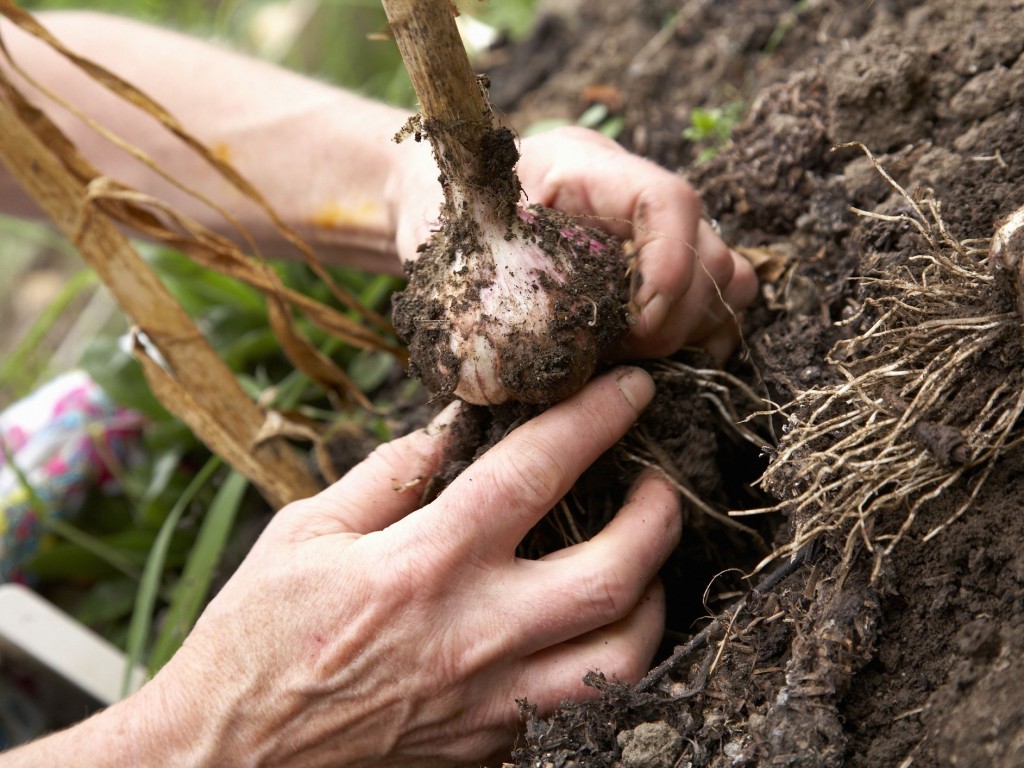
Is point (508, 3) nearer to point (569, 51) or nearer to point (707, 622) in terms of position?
point (569, 51)

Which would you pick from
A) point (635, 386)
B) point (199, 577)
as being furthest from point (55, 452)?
point (635, 386)

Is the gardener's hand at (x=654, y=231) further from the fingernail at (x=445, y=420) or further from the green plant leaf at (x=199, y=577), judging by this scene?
the green plant leaf at (x=199, y=577)

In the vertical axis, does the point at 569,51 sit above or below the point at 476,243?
below

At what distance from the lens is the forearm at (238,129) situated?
63.3 inches

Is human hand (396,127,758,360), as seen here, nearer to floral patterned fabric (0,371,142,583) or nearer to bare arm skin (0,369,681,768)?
bare arm skin (0,369,681,768)

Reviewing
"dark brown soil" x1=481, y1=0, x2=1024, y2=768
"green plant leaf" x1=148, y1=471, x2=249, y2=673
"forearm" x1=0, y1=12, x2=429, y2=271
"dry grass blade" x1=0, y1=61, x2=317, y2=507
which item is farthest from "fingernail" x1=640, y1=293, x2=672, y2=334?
"green plant leaf" x1=148, y1=471, x2=249, y2=673

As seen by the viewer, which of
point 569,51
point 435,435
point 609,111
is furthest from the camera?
point 569,51

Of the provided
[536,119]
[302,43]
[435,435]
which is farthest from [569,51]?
[435,435]

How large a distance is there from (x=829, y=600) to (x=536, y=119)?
5.21ft

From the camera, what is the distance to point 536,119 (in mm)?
2191

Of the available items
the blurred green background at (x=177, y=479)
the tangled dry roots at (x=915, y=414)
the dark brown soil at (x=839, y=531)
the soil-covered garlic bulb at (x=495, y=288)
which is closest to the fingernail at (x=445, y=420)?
the soil-covered garlic bulb at (x=495, y=288)

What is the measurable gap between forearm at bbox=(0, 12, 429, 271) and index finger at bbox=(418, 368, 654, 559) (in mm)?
647

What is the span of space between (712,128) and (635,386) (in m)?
0.80

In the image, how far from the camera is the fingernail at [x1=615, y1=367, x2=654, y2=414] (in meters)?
1.06
